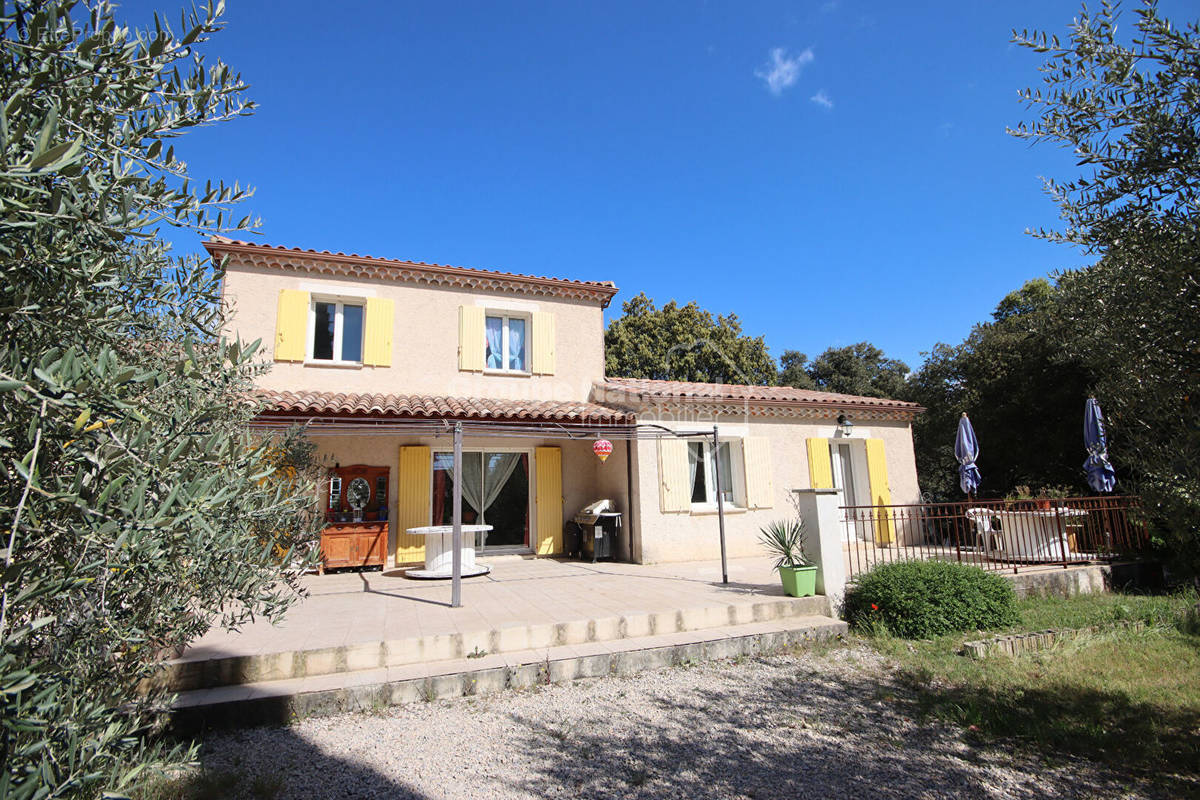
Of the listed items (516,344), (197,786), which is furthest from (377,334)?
(197,786)

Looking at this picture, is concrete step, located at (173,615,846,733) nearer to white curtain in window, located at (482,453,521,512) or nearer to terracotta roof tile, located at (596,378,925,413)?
terracotta roof tile, located at (596,378,925,413)

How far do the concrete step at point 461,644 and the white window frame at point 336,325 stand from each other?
7.00m

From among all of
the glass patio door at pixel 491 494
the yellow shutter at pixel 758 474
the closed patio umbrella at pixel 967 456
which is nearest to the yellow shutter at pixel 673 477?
the yellow shutter at pixel 758 474

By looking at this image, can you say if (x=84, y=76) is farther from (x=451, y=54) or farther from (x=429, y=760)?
(x=451, y=54)

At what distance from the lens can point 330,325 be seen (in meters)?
11.7

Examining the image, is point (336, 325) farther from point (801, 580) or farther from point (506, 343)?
point (801, 580)

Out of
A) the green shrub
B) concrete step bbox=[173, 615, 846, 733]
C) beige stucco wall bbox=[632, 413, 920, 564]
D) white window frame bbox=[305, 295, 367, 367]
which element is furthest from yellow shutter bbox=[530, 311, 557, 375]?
the green shrub

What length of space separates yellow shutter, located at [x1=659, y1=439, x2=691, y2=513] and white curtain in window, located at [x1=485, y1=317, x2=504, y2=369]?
4.11 metres

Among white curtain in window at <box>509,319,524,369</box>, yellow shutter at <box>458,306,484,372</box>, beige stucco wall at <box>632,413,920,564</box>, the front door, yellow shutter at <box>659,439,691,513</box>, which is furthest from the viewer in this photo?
the front door

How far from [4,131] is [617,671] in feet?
20.4

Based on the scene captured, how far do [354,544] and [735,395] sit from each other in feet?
27.6

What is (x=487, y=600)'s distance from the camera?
7.84m

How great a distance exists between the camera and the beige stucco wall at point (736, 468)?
11.3m

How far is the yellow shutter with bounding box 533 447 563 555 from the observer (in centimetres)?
1234
